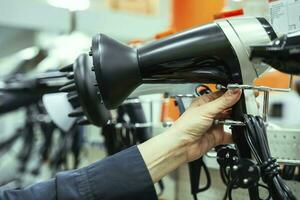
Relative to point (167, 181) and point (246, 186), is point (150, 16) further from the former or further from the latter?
point (246, 186)

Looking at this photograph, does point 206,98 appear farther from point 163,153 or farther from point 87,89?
point 87,89

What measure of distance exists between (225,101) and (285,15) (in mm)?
188

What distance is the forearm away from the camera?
0.61 m

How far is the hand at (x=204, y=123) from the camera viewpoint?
22.4 inches

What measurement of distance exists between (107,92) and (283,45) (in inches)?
10.2

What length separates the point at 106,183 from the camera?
61cm

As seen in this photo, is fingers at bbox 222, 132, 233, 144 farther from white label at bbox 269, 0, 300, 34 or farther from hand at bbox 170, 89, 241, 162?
white label at bbox 269, 0, 300, 34

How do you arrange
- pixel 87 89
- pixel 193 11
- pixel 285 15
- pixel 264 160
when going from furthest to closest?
pixel 193 11 → pixel 87 89 → pixel 285 15 → pixel 264 160

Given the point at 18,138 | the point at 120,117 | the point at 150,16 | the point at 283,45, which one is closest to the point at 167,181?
the point at 120,117

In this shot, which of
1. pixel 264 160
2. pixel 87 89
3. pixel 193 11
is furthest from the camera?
pixel 193 11

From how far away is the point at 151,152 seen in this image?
617 millimetres

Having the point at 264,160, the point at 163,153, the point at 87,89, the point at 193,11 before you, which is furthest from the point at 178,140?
the point at 193,11

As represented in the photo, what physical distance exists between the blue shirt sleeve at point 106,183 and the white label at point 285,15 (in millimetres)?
308

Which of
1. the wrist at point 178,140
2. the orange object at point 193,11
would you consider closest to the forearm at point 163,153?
the wrist at point 178,140
